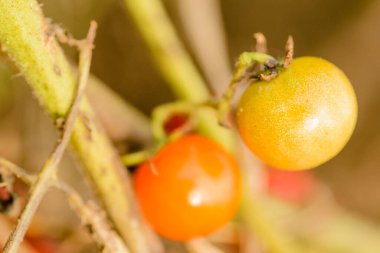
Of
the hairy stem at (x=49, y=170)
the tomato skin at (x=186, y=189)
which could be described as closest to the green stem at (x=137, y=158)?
the tomato skin at (x=186, y=189)

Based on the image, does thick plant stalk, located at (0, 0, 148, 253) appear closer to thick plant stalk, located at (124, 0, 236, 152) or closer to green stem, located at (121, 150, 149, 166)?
green stem, located at (121, 150, 149, 166)

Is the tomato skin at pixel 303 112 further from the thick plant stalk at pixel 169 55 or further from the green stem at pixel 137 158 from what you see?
the thick plant stalk at pixel 169 55

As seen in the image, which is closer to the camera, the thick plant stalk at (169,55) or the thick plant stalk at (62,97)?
the thick plant stalk at (62,97)

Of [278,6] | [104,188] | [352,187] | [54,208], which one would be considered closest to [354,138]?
[352,187]

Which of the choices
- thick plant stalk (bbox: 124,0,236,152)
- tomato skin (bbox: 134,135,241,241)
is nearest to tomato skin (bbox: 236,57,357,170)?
tomato skin (bbox: 134,135,241,241)

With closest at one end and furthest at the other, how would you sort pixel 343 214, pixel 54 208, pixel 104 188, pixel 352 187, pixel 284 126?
pixel 284 126 → pixel 104 188 → pixel 54 208 → pixel 343 214 → pixel 352 187

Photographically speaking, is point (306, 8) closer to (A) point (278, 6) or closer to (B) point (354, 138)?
(A) point (278, 6)
